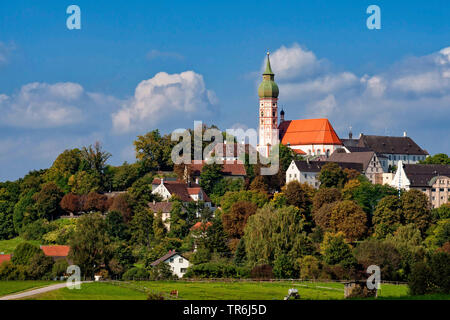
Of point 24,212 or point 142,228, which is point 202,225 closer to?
point 142,228

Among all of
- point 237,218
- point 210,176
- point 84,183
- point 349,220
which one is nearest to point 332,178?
point 210,176

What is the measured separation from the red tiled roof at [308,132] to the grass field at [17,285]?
62224 millimetres

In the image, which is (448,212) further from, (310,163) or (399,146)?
(399,146)

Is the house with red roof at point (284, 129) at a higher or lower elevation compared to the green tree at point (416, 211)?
higher

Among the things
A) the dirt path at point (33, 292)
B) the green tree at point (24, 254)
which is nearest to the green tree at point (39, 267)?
the green tree at point (24, 254)

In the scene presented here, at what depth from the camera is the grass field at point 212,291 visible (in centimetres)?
4750

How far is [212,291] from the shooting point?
168 ft

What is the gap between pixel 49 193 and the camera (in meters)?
87.8

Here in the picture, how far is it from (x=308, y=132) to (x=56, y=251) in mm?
52727

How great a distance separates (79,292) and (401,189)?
143 feet

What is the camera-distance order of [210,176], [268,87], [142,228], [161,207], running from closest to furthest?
[142,228] < [161,207] < [210,176] < [268,87]

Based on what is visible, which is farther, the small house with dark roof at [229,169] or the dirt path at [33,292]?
the small house with dark roof at [229,169]

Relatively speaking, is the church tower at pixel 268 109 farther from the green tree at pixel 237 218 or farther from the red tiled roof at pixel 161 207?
the green tree at pixel 237 218
